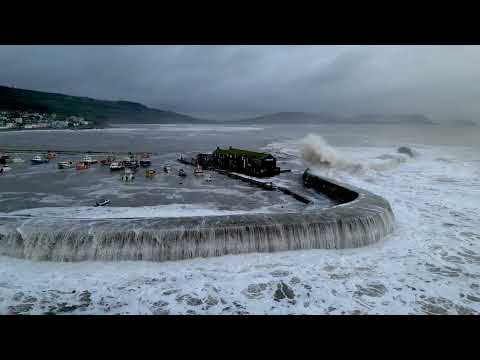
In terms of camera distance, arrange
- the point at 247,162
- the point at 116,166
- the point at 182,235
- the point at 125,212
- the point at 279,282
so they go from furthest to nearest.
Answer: the point at 116,166 < the point at 247,162 < the point at 125,212 < the point at 182,235 < the point at 279,282

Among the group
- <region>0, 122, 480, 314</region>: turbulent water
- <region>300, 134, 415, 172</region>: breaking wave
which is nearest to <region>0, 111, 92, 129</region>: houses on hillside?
<region>300, 134, 415, 172</region>: breaking wave

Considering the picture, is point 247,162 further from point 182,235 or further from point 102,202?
point 182,235

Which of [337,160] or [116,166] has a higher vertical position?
[337,160]

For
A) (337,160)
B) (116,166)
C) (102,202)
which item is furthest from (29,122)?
(337,160)

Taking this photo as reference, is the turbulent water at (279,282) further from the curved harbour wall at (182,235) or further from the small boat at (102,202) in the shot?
the small boat at (102,202)

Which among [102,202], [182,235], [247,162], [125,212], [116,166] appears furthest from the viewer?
[116,166]

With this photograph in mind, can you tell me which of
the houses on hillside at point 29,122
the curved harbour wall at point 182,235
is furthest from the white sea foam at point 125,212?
the houses on hillside at point 29,122

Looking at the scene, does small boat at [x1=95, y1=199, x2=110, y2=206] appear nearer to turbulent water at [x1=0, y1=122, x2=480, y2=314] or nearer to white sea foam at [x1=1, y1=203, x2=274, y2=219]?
white sea foam at [x1=1, y1=203, x2=274, y2=219]
